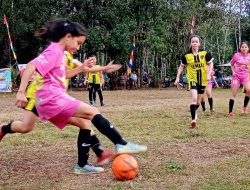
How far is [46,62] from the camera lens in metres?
4.93

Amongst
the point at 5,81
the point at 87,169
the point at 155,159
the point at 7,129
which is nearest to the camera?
the point at 87,169

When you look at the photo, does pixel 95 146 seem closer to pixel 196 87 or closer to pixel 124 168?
pixel 124 168

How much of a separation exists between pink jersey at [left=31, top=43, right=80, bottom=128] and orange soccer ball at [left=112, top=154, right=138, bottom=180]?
31.2 inches

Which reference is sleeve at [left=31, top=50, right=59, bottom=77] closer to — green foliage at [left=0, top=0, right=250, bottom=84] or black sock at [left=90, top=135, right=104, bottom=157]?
black sock at [left=90, top=135, right=104, bottom=157]

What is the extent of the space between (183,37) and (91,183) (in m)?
34.2

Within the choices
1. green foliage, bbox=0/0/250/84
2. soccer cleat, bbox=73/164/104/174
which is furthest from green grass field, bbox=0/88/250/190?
green foliage, bbox=0/0/250/84

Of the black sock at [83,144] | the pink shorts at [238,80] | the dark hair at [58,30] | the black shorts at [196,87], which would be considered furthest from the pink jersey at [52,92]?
the pink shorts at [238,80]

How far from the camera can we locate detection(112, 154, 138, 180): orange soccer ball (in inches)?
198

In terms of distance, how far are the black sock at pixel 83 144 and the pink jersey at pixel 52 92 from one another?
1.80ft

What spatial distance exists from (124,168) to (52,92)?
1.22m

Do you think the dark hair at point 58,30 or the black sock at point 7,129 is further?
the black sock at point 7,129

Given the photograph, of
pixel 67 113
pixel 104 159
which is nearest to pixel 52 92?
pixel 67 113

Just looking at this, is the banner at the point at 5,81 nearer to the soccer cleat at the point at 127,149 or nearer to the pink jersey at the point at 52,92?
the pink jersey at the point at 52,92

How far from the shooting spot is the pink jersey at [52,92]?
16.1 feet
